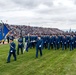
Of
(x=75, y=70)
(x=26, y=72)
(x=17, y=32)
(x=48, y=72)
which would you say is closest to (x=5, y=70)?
(x=26, y=72)

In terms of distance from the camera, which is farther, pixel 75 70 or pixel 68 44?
pixel 68 44

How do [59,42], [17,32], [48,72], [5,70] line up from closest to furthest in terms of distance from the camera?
[48,72], [5,70], [59,42], [17,32]

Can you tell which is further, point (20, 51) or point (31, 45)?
point (31, 45)

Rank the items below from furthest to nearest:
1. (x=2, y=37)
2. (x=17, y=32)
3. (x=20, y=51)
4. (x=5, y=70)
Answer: (x=17, y=32), (x=2, y=37), (x=20, y=51), (x=5, y=70)

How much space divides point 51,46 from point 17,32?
1119 inches

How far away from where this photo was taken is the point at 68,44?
2900cm

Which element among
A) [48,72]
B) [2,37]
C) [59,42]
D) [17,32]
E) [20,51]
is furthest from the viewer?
[17,32]

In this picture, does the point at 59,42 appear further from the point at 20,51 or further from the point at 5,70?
the point at 5,70

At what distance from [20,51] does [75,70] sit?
37.2ft

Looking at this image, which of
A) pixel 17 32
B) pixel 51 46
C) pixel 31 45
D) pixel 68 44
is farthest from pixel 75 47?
pixel 17 32

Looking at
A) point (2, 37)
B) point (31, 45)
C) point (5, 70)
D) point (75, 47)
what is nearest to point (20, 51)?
point (31, 45)

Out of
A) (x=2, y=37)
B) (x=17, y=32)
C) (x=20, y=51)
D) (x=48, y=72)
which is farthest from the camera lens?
(x=17, y=32)

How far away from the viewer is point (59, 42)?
28891 millimetres

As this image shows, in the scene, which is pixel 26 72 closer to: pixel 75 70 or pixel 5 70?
pixel 5 70
